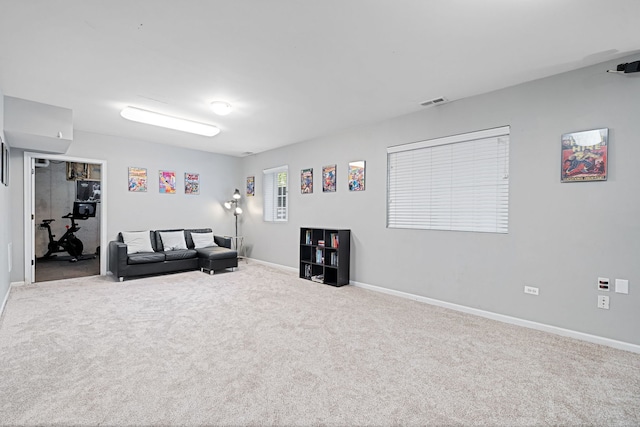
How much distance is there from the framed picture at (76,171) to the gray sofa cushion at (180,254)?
4613mm

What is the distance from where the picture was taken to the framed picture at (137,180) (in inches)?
237

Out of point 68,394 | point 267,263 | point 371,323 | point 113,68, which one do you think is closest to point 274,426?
point 68,394

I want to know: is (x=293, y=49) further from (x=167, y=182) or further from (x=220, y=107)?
(x=167, y=182)

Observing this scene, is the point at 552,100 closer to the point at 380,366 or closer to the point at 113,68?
the point at 380,366

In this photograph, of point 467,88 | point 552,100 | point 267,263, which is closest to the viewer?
point 552,100

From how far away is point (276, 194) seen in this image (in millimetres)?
6895

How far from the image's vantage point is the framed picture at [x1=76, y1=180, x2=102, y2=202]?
321 inches

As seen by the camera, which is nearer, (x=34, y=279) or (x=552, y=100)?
(x=552, y=100)

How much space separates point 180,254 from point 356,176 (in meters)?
3.67

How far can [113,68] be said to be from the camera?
10.1ft

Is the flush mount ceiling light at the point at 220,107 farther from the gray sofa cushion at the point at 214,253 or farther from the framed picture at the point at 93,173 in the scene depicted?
the framed picture at the point at 93,173

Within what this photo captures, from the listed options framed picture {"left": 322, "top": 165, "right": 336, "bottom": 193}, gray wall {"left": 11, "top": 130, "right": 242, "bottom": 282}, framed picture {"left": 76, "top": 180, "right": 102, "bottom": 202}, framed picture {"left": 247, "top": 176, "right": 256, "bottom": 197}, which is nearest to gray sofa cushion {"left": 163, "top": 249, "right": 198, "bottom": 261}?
gray wall {"left": 11, "top": 130, "right": 242, "bottom": 282}

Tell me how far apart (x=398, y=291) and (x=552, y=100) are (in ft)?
9.67

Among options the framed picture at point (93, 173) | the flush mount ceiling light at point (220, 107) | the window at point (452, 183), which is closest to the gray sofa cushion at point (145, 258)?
the flush mount ceiling light at point (220, 107)
